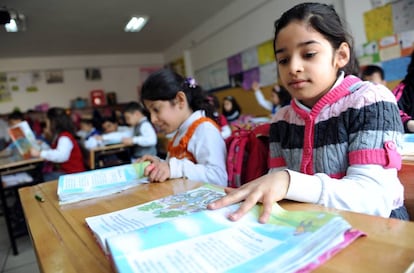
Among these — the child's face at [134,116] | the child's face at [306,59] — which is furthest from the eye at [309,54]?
→ the child's face at [134,116]

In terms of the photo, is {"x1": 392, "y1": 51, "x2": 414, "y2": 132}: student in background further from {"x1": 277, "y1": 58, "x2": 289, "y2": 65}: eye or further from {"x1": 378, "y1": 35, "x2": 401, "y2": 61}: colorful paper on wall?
{"x1": 277, "y1": 58, "x2": 289, "y2": 65}: eye

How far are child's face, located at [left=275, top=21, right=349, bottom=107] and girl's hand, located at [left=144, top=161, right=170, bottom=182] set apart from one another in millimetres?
432

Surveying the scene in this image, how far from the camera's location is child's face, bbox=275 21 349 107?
27.5 inches

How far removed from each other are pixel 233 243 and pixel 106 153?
113 inches

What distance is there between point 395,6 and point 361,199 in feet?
9.02

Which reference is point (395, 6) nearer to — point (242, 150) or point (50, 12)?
point (242, 150)

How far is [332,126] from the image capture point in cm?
71

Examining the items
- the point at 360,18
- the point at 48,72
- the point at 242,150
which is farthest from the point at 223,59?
the point at 242,150

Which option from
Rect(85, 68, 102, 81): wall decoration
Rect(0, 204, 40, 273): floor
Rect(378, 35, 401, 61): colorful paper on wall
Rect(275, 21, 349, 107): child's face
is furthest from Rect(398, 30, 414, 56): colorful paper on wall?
Rect(85, 68, 102, 81): wall decoration

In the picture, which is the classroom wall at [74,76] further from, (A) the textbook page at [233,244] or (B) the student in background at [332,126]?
(A) the textbook page at [233,244]

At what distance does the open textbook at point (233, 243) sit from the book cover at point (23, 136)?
2.35 m

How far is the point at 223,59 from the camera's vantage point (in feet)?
16.3

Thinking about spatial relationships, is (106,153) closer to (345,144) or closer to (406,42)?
(345,144)

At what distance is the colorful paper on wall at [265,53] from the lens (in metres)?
3.97
